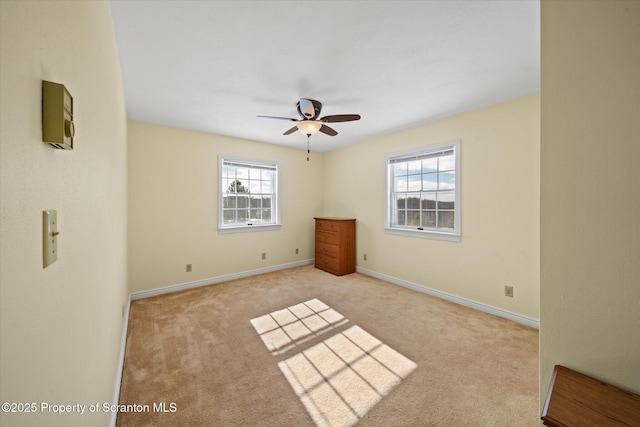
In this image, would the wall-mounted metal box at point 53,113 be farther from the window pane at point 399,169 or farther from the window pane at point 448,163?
the window pane at point 399,169

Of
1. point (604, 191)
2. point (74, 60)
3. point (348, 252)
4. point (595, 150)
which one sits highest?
point (74, 60)

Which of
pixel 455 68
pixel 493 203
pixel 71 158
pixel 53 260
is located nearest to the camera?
pixel 53 260

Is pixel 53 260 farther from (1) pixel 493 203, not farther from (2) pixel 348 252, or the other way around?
(2) pixel 348 252

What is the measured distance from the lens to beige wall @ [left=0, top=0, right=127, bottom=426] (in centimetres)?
40

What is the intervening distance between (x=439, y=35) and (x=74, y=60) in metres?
2.07

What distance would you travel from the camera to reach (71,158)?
2.56 ft

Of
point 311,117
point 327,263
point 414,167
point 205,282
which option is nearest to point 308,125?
point 311,117

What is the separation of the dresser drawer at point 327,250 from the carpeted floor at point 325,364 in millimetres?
1329

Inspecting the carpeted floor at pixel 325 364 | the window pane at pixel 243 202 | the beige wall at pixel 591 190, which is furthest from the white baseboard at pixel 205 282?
the beige wall at pixel 591 190

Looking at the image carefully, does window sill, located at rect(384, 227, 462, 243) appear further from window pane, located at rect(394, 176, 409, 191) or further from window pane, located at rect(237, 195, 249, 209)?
window pane, located at rect(237, 195, 249, 209)

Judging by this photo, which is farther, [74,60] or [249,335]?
[249,335]

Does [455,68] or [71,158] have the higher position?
[455,68]

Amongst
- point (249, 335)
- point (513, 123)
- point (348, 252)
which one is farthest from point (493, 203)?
point (249, 335)

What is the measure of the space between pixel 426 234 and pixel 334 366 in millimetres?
2412
